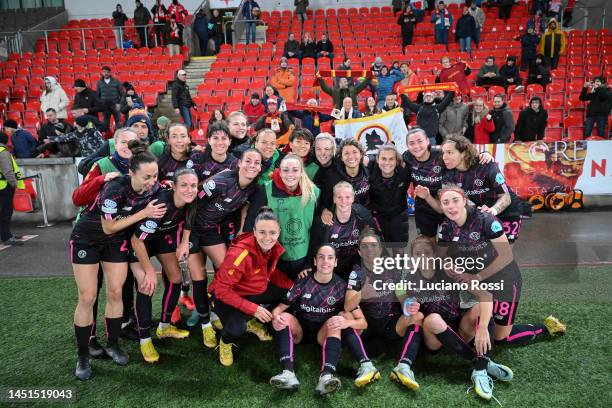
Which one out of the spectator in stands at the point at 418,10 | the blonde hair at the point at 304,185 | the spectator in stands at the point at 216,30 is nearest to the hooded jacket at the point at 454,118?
the blonde hair at the point at 304,185

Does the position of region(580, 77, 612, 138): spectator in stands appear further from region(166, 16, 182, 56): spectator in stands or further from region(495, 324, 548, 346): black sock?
region(166, 16, 182, 56): spectator in stands

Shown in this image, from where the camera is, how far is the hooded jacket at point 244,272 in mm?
3371

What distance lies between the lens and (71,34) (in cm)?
1504

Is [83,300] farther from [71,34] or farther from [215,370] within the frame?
[71,34]

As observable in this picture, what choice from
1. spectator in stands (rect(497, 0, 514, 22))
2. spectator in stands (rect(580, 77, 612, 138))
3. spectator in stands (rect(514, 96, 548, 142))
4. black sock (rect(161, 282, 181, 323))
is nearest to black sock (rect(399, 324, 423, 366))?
black sock (rect(161, 282, 181, 323))

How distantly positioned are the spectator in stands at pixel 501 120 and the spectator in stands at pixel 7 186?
7570 millimetres

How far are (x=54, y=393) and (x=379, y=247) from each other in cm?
253

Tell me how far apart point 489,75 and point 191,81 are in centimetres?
763

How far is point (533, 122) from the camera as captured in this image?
8336 millimetres

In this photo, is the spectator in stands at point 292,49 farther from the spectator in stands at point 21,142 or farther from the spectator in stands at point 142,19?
the spectator in stands at point 21,142

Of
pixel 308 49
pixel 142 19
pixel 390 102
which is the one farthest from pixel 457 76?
pixel 142 19

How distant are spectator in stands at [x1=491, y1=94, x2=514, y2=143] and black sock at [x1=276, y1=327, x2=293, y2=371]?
20.3 ft

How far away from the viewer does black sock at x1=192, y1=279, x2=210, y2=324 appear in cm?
391

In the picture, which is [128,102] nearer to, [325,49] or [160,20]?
[325,49]
